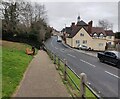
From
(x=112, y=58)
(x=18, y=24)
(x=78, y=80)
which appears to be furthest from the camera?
(x=18, y=24)

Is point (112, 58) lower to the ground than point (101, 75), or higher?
higher

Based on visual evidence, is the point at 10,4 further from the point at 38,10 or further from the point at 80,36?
the point at 80,36

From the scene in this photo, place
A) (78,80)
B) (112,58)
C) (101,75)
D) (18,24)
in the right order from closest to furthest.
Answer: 1. (78,80)
2. (101,75)
3. (112,58)
4. (18,24)

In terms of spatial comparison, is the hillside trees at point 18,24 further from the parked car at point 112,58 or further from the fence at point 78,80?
the fence at point 78,80

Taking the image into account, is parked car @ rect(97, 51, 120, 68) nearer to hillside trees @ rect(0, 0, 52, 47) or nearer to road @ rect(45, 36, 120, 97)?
road @ rect(45, 36, 120, 97)

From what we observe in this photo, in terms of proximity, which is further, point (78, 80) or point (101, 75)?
point (101, 75)

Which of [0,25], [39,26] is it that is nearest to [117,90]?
[0,25]

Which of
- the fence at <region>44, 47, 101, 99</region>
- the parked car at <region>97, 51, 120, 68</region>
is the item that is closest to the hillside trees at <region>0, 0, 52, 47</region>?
the parked car at <region>97, 51, 120, 68</region>

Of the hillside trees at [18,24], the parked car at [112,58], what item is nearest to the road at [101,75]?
the parked car at [112,58]

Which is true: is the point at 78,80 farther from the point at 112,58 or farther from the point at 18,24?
the point at 18,24

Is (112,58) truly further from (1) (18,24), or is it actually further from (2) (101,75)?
(1) (18,24)

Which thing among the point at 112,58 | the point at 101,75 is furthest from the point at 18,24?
the point at 101,75

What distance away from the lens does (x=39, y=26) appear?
65.2 metres

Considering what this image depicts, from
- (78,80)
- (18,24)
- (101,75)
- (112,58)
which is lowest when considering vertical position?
(101,75)
